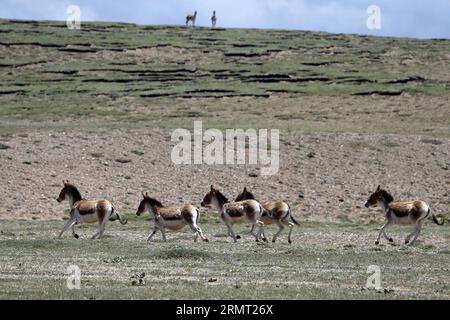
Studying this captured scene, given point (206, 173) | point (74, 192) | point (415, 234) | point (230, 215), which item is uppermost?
point (206, 173)

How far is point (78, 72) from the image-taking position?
89750mm

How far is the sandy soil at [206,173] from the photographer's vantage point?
44969 millimetres

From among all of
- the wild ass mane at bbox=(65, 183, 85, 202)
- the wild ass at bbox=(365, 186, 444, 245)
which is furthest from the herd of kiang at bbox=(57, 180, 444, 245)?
the wild ass mane at bbox=(65, 183, 85, 202)

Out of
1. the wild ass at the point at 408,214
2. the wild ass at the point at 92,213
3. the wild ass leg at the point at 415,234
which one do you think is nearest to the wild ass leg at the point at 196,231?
the wild ass at the point at 92,213

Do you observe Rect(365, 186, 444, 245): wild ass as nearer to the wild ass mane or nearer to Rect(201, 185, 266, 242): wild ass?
Rect(201, 185, 266, 242): wild ass

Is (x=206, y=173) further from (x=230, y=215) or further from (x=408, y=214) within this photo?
(x=408, y=214)

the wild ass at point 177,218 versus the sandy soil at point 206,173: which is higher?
the sandy soil at point 206,173

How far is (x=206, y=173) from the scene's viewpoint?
49.1 meters

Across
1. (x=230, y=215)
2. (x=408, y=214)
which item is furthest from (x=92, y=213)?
(x=408, y=214)

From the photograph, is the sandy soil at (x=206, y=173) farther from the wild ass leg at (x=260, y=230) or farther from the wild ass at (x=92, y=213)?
the wild ass leg at (x=260, y=230)

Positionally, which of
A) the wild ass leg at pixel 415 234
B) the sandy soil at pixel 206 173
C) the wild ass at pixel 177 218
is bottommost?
the wild ass leg at pixel 415 234

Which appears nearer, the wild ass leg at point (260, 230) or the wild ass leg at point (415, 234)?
the wild ass leg at point (415, 234)

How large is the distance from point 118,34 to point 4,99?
3775 cm

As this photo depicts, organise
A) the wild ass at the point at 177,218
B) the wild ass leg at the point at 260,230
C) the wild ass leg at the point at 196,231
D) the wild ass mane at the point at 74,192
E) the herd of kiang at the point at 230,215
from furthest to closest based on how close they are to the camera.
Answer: the wild ass mane at the point at 74,192, the wild ass leg at the point at 260,230, the herd of kiang at the point at 230,215, the wild ass at the point at 177,218, the wild ass leg at the point at 196,231
